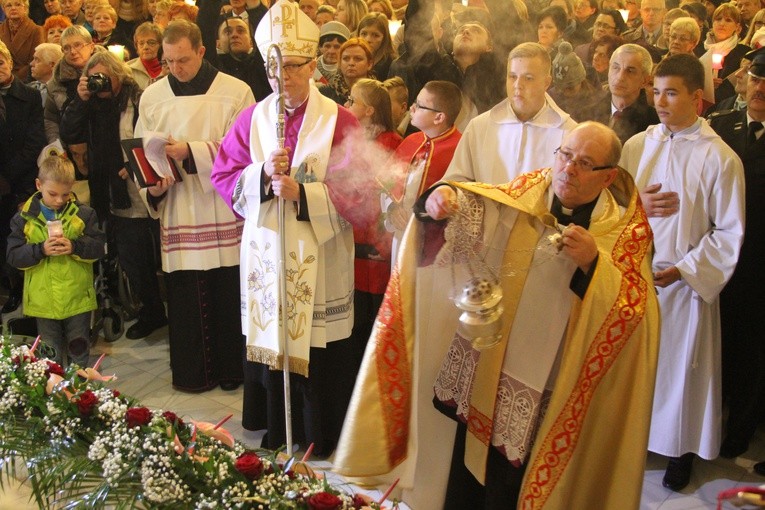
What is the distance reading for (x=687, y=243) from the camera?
3936mm

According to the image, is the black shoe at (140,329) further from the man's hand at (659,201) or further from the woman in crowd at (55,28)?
the man's hand at (659,201)

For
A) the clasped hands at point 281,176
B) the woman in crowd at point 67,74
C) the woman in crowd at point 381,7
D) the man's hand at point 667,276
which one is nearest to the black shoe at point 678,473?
the man's hand at point 667,276

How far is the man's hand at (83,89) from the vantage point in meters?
5.43

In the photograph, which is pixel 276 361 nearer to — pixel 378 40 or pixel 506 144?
pixel 506 144

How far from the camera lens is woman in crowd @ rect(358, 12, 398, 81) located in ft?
19.3

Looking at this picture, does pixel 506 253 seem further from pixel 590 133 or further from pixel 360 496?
pixel 360 496

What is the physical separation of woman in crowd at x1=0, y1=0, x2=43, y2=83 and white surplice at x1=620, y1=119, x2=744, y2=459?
635 centimetres

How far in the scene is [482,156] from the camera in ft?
13.0

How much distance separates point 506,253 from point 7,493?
190 centimetres

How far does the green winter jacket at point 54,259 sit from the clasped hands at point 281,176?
1.76m

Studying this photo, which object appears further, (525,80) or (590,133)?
(525,80)

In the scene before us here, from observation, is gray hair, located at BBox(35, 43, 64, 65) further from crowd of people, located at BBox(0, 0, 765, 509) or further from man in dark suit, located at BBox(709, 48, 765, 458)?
man in dark suit, located at BBox(709, 48, 765, 458)

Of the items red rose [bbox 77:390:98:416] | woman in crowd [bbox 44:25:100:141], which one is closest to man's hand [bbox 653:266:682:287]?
red rose [bbox 77:390:98:416]

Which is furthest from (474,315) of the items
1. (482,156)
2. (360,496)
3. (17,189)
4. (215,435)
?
(17,189)
